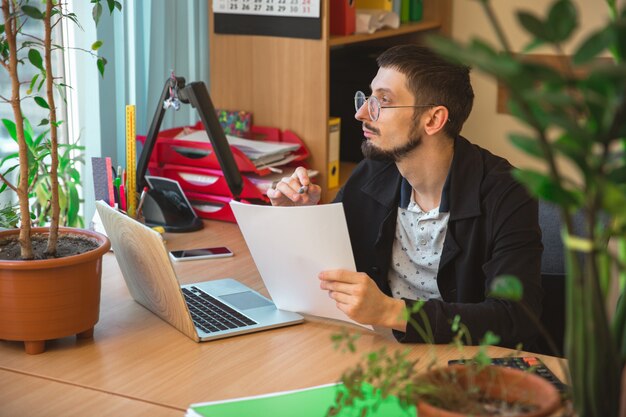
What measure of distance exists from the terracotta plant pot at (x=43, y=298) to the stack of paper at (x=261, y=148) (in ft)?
3.21

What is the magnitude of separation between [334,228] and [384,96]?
442mm

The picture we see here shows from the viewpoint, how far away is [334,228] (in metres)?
1.52

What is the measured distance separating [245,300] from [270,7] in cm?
114

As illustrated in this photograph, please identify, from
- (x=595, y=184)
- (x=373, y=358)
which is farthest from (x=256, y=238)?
(x=595, y=184)

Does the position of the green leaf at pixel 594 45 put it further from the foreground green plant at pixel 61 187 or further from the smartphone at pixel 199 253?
the foreground green plant at pixel 61 187

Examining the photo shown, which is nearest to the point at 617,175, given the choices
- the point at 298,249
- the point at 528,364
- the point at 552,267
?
the point at 528,364

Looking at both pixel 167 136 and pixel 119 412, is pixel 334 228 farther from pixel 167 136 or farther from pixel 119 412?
pixel 167 136

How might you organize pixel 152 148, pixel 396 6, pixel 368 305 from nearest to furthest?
1. pixel 368 305
2. pixel 152 148
3. pixel 396 6

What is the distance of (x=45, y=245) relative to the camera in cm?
157

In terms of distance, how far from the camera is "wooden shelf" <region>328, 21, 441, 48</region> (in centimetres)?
259

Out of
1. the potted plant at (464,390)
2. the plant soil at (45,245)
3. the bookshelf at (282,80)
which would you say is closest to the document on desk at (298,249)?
the plant soil at (45,245)

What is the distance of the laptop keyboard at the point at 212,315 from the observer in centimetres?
158

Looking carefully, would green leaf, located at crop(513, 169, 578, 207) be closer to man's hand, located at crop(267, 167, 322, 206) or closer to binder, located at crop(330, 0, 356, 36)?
man's hand, located at crop(267, 167, 322, 206)

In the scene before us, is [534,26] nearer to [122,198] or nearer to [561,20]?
[561,20]
